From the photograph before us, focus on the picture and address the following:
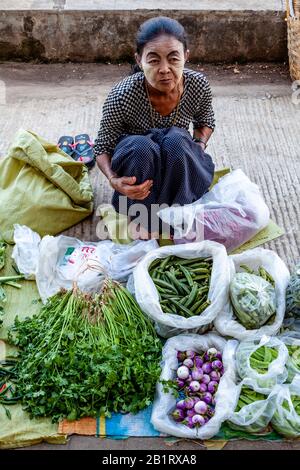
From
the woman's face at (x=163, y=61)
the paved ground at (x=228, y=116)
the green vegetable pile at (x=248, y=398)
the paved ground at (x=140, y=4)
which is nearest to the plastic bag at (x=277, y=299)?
the green vegetable pile at (x=248, y=398)

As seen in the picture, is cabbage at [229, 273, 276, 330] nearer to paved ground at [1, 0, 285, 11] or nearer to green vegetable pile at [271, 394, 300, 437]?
green vegetable pile at [271, 394, 300, 437]

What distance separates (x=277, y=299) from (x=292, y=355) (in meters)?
0.26

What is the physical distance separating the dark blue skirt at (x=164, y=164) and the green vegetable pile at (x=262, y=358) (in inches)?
34.8

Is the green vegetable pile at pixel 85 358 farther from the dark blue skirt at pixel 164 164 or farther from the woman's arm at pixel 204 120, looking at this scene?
the woman's arm at pixel 204 120

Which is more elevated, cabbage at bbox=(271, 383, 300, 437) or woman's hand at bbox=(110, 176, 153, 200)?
woman's hand at bbox=(110, 176, 153, 200)

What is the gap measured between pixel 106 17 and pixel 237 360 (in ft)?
10.9

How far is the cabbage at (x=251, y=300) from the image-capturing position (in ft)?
7.85

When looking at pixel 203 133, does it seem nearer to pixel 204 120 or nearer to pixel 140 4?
pixel 204 120

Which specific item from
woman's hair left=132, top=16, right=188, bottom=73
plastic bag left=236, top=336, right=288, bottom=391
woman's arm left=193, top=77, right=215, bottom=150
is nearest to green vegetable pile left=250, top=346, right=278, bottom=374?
plastic bag left=236, top=336, right=288, bottom=391

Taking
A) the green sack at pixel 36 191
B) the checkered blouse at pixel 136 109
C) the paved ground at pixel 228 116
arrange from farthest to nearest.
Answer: the paved ground at pixel 228 116 → the green sack at pixel 36 191 → the checkered blouse at pixel 136 109

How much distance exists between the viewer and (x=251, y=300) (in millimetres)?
2393

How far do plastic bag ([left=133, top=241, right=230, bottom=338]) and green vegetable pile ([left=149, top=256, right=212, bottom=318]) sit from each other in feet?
0.09

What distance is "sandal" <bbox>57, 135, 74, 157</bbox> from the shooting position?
11.9 ft

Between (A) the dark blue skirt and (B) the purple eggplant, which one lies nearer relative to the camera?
(B) the purple eggplant
